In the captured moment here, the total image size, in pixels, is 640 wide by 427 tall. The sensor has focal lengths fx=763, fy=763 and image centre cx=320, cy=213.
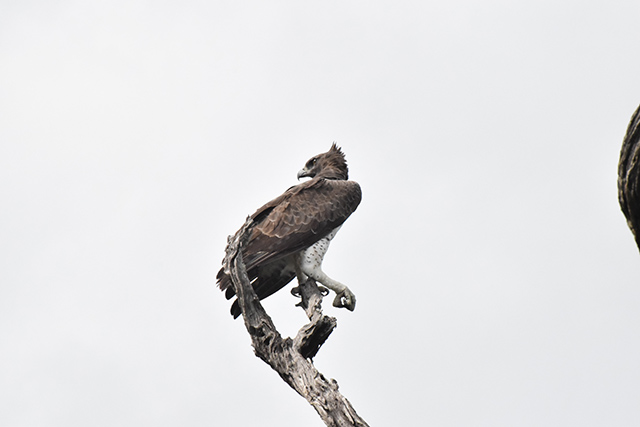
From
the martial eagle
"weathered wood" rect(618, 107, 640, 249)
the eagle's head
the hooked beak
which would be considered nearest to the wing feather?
the martial eagle

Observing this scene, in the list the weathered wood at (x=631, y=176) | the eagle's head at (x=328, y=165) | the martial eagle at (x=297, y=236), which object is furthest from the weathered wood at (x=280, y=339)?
the eagle's head at (x=328, y=165)

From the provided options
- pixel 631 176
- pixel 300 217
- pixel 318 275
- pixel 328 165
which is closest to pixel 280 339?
pixel 318 275

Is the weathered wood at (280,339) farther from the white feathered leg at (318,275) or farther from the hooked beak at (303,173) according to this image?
the hooked beak at (303,173)

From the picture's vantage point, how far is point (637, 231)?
107 inches

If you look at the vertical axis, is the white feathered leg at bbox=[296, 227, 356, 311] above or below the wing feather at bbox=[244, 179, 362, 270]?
below

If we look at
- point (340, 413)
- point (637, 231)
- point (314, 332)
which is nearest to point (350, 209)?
point (314, 332)

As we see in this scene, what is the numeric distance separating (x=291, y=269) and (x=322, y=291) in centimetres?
50

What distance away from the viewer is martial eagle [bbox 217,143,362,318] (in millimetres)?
9141

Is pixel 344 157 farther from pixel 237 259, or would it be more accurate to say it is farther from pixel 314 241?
pixel 237 259

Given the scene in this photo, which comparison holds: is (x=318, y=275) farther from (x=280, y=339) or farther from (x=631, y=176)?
(x=631, y=176)

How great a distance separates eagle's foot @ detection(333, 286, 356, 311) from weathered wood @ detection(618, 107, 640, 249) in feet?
21.9

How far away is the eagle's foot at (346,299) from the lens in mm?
9344

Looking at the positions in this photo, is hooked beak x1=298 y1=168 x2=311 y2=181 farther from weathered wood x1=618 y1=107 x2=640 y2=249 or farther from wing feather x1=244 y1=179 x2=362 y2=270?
weathered wood x1=618 y1=107 x2=640 y2=249

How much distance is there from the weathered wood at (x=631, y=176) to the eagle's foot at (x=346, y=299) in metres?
6.67
